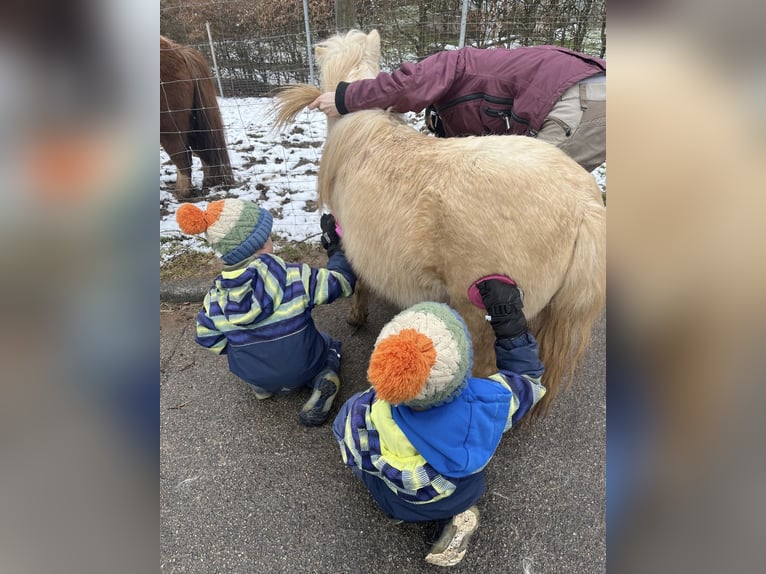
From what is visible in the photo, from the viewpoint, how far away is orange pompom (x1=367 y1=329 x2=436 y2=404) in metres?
1.19

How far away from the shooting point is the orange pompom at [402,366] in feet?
3.91

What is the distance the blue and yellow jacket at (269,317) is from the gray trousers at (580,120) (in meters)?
1.46

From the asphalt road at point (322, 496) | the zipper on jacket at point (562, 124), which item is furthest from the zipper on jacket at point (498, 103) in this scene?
the asphalt road at point (322, 496)

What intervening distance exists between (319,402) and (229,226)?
1134mm

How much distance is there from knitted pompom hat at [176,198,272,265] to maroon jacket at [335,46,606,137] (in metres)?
0.86

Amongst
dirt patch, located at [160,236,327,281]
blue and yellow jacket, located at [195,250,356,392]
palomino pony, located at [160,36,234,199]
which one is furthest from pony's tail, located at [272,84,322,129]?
palomino pony, located at [160,36,234,199]

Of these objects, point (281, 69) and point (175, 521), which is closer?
point (175, 521)

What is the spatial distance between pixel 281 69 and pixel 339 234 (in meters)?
3.76

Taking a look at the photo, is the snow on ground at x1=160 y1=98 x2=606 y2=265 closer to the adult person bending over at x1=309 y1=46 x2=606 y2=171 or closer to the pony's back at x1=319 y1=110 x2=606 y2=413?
the adult person bending over at x1=309 y1=46 x2=606 y2=171
